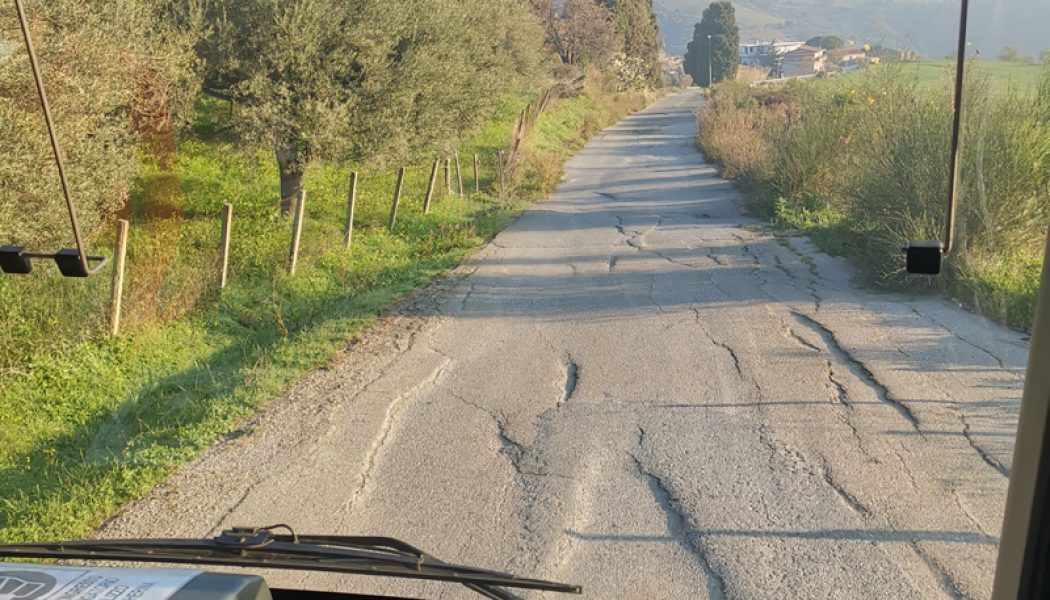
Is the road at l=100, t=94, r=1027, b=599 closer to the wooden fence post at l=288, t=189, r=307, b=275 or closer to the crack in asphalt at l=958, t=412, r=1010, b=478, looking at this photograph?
the crack in asphalt at l=958, t=412, r=1010, b=478

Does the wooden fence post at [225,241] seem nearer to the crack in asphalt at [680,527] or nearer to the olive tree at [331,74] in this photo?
the olive tree at [331,74]

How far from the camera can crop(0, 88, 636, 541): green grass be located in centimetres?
615

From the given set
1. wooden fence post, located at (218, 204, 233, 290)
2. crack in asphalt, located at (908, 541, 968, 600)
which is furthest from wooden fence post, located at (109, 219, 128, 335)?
crack in asphalt, located at (908, 541, 968, 600)

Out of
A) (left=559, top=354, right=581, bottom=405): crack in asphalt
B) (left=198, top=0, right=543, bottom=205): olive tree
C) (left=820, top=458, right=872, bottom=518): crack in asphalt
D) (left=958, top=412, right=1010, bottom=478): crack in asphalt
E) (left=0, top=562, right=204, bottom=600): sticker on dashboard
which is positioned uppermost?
(left=198, top=0, right=543, bottom=205): olive tree

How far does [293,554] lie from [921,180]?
30.8 feet

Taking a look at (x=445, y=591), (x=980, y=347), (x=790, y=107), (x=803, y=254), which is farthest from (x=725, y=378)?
(x=790, y=107)

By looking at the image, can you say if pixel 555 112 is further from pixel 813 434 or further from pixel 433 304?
pixel 813 434

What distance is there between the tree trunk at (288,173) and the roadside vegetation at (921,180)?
8568mm

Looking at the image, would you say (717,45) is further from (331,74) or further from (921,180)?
(921,180)

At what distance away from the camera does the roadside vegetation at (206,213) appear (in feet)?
24.0

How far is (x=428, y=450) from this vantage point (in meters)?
6.36

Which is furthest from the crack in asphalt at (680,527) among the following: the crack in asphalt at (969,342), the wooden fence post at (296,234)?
the wooden fence post at (296,234)

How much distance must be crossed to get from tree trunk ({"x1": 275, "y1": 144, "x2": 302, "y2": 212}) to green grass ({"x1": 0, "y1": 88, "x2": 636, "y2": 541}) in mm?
452

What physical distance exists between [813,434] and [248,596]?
17.7 feet
